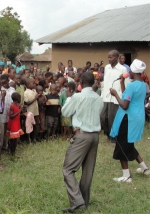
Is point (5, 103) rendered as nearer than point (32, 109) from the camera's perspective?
Yes

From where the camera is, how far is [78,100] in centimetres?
420

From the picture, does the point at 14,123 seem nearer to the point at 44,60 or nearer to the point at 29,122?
the point at 29,122

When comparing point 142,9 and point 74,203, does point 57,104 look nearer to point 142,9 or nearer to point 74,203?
point 74,203

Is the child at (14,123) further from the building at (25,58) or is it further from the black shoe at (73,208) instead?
the building at (25,58)

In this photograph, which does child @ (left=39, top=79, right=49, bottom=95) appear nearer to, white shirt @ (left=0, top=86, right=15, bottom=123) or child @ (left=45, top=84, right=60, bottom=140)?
child @ (left=45, top=84, right=60, bottom=140)

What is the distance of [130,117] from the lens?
5.36 m

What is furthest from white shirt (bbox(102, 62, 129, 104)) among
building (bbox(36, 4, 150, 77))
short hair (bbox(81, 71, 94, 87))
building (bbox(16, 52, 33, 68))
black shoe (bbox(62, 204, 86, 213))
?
building (bbox(16, 52, 33, 68))

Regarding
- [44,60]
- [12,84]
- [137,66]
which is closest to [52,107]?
[12,84]

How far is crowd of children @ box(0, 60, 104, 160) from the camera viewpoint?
21.2 feet

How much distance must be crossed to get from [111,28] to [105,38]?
1.48 metres

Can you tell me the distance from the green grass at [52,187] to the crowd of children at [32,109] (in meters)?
0.48

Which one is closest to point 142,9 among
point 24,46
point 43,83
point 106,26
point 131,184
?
point 106,26

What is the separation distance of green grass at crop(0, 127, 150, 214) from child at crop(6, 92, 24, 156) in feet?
0.81

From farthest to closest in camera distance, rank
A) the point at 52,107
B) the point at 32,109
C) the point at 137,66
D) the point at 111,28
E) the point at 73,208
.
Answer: the point at 111,28, the point at 52,107, the point at 32,109, the point at 137,66, the point at 73,208
